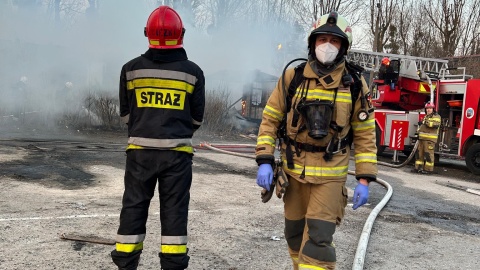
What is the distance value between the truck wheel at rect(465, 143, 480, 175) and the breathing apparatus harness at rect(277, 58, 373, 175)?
871cm

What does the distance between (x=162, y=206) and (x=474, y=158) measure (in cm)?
954

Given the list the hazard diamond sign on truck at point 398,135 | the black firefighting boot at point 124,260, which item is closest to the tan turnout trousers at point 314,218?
the black firefighting boot at point 124,260

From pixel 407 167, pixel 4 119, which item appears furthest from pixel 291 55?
pixel 4 119

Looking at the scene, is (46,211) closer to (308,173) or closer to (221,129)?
(308,173)

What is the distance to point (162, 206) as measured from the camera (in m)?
2.79

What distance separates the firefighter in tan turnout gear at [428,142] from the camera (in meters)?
9.89

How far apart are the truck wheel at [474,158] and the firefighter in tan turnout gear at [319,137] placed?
8.69m

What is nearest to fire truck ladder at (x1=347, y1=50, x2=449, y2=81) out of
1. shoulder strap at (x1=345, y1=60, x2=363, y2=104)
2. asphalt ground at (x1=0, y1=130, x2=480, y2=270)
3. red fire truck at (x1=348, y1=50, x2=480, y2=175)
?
red fire truck at (x1=348, y1=50, x2=480, y2=175)

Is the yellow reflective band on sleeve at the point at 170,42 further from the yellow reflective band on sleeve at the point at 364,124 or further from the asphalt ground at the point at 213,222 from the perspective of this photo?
the asphalt ground at the point at 213,222

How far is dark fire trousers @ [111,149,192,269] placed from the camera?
106 inches

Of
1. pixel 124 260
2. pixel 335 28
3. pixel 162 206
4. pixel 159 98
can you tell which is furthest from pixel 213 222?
pixel 335 28

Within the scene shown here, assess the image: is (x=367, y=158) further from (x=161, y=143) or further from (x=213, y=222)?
(x=213, y=222)

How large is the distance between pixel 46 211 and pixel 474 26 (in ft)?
96.9

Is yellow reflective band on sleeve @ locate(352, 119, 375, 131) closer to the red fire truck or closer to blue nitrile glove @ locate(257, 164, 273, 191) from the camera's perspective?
blue nitrile glove @ locate(257, 164, 273, 191)
